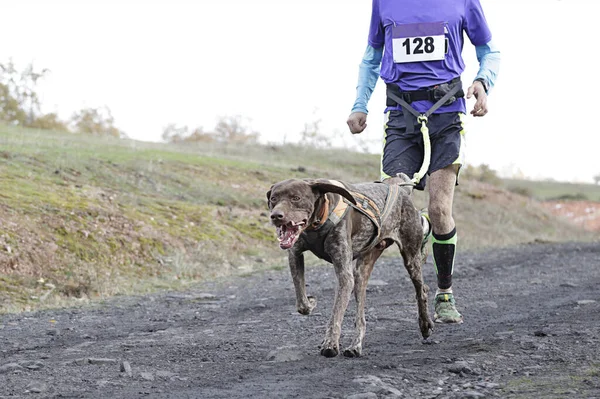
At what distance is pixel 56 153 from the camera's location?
18094 millimetres

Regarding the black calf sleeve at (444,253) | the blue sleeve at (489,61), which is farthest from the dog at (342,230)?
the blue sleeve at (489,61)

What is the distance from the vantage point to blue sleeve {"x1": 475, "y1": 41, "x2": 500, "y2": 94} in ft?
20.9

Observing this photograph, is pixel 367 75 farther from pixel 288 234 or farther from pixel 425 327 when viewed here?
pixel 288 234

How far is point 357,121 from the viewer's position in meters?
6.46

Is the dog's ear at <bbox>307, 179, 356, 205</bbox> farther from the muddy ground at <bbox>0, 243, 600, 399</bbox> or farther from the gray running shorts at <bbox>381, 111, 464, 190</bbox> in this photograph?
the gray running shorts at <bbox>381, 111, 464, 190</bbox>

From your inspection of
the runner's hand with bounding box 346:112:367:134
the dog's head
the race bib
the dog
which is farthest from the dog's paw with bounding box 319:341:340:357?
the race bib

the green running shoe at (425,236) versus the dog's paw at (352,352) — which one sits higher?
the green running shoe at (425,236)

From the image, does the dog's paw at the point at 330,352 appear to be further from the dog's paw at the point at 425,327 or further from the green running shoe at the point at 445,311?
the green running shoe at the point at 445,311

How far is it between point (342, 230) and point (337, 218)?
9 cm

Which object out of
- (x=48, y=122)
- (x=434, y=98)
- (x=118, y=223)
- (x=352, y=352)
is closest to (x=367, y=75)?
(x=434, y=98)

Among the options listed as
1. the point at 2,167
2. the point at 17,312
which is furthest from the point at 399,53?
the point at 2,167

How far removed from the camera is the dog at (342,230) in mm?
4562

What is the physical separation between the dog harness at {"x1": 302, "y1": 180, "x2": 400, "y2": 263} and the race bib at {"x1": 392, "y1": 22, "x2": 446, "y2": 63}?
149cm

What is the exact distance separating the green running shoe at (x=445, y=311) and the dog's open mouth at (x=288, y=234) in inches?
82.8
